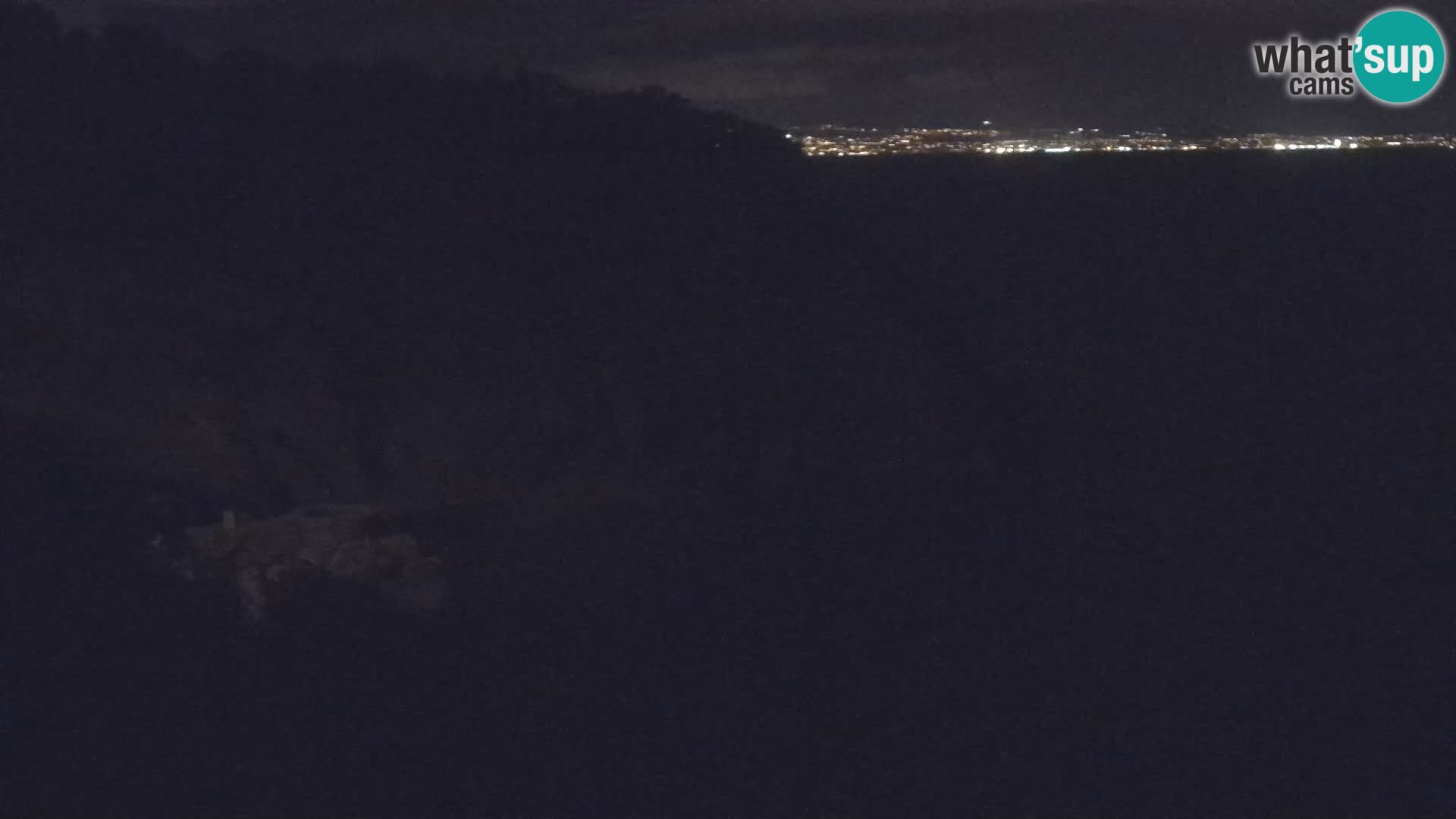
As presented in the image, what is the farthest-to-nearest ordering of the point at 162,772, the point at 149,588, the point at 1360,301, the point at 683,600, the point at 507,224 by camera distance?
the point at 1360,301
the point at 507,224
the point at 683,600
the point at 149,588
the point at 162,772

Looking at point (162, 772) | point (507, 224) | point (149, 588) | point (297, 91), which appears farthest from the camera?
point (297, 91)

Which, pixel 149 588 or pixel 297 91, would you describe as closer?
pixel 149 588

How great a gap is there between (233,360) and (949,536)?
4.69 m

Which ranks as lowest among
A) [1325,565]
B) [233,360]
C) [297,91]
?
[1325,565]

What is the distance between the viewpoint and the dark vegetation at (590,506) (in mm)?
9445

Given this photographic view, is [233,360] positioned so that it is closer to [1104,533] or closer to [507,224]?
[507,224]

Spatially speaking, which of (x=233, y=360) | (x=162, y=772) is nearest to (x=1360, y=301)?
(x=233, y=360)

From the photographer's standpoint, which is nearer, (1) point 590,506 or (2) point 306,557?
(2) point 306,557

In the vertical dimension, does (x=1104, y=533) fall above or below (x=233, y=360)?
below

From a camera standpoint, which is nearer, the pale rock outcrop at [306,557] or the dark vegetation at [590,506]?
the dark vegetation at [590,506]

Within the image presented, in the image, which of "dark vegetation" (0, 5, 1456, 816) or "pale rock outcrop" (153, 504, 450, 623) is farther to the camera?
"pale rock outcrop" (153, 504, 450, 623)

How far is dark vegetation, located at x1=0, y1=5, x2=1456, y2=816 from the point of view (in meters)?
9.45

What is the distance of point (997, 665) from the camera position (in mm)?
10586

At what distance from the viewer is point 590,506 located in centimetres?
1055
